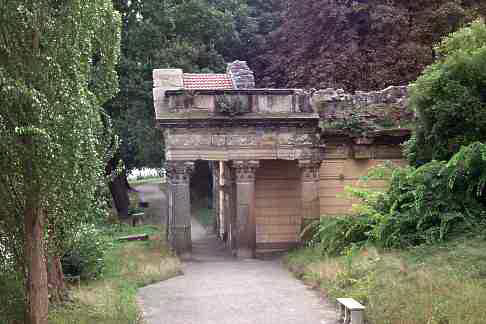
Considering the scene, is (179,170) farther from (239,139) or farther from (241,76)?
(241,76)

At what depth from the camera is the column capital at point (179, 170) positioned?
1839 centimetres

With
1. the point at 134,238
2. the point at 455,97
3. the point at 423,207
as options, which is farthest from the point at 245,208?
the point at 455,97

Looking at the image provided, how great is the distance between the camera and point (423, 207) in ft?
42.3

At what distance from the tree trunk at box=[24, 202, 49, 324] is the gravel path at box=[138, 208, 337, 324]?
242 centimetres

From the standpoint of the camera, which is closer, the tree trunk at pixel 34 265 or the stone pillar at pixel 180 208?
the tree trunk at pixel 34 265

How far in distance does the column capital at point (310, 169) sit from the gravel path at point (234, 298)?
2951 millimetres

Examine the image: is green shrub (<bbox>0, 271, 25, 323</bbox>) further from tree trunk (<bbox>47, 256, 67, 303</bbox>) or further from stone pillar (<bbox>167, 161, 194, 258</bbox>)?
stone pillar (<bbox>167, 161, 194, 258</bbox>)

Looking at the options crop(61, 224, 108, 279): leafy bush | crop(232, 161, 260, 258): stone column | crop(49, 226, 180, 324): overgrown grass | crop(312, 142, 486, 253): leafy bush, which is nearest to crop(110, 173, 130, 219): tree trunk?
crop(49, 226, 180, 324): overgrown grass

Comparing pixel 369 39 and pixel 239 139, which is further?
pixel 369 39

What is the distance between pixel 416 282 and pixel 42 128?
5.97 meters

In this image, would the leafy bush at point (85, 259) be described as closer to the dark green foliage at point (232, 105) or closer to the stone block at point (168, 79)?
the dark green foliage at point (232, 105)

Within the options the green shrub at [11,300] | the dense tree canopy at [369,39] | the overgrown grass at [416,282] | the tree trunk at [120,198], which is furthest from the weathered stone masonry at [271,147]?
the tree trunk at [120,198]

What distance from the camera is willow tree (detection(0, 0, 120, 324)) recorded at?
8086 millimetres

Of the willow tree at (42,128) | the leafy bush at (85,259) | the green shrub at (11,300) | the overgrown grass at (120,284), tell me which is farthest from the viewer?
the leafy bush at (85,259)
